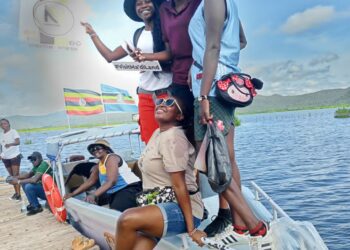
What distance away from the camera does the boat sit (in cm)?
207

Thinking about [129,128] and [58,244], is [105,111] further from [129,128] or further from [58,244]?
[58,244]

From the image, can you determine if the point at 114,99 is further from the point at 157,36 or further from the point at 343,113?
the point at 343,113

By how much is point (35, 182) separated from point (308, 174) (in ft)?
A: 27.6

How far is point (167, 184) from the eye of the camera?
222cm

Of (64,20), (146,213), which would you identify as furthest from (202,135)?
(64,20)

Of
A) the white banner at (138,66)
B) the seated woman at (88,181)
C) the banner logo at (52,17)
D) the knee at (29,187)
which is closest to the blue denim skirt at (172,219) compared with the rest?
the white banner at (138,66)

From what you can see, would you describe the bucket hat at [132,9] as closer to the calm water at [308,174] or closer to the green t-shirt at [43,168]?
the green t-shirt at [43,168]

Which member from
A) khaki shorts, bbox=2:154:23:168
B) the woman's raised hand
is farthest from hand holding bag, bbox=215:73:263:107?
khaki shorts, bbox=2:154:23:168

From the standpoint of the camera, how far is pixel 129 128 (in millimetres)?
5047

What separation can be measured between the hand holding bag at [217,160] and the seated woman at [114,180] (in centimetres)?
185

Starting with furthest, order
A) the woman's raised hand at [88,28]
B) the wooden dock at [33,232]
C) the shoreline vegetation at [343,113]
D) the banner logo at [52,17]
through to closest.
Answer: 1. the shoreline vegetation at [343,113]
2. the banner logo at [52,17]
3. the wooden dock at [33,232]
4. the woman's raised hand at [88,28]

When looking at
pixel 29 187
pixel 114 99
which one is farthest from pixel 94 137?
pixel 114 99

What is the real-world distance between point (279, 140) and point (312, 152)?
15.0 ft

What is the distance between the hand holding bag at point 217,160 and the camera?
196 centimetres
